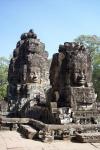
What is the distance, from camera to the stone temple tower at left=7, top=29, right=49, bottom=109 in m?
19.3

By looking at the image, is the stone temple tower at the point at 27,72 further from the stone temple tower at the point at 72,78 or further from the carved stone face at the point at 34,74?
the stone temple tower at the point at 72,78

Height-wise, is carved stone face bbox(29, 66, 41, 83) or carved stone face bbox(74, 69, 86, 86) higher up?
carved stone face bbox(29, 66, 41, 83)

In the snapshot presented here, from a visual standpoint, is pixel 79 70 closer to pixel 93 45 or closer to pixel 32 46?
pixel 32 46

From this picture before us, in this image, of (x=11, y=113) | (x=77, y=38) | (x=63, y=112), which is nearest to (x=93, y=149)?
(x=63, y=112)

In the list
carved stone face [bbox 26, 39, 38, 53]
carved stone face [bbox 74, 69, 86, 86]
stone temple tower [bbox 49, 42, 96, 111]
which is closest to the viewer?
stone temple tower [bbox 49, 42, 96, 111]

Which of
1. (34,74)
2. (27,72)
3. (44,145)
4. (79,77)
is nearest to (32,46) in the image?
(27,72)

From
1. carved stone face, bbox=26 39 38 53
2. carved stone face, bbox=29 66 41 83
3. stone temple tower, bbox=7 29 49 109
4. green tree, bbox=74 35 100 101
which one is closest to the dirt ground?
stone temple tower, bbox=7 29 49 109

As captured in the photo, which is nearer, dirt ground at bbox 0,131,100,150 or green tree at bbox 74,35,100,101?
dirt ground at bbox 0,131,100,150

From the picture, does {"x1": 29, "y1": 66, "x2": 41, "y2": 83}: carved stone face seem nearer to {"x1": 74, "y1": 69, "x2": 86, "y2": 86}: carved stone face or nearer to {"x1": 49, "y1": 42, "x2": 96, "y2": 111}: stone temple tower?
{"x1": 49, "y1": 42, "x2": 96, "y2": 111}: stone temple tower

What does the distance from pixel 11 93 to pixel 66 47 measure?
405 inches

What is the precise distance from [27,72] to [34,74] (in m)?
0.58

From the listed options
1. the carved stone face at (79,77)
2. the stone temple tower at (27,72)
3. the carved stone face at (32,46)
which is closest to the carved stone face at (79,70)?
the carved stone face at (79,77)

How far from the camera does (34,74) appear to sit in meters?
19.9

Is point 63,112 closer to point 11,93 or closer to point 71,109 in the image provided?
point 71,109
